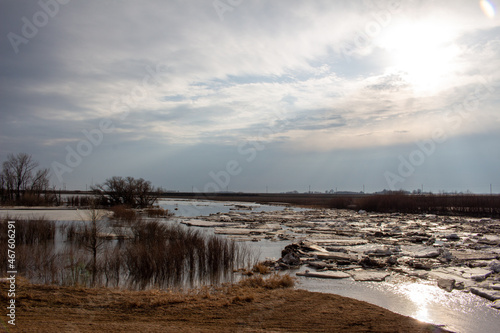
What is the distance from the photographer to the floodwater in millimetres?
8227

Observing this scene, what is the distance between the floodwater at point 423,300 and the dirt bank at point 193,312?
88cm

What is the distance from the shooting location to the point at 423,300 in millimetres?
9945

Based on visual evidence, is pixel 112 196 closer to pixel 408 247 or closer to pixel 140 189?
pixel 140 189

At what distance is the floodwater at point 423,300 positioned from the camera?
8.23 m

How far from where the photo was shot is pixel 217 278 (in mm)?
12664

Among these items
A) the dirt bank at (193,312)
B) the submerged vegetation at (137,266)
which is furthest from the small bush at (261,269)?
the dirt bank at (193,312)

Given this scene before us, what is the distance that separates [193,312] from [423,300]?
643cm

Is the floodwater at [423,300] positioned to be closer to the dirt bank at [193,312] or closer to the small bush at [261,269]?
the dirt bank at [193,312]

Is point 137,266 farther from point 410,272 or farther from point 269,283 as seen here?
point 410,272

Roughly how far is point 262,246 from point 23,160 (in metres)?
63.7

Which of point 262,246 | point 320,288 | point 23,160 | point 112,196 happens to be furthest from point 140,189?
point 320,288

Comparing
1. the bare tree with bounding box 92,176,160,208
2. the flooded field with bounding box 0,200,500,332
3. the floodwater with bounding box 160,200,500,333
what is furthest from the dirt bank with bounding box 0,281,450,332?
the bare tree with bounding box 92,176,160,208

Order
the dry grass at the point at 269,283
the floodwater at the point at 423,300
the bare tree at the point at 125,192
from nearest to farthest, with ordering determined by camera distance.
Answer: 1. the floodwater at the point at 423,300
2. the dry grass at the point at 269,283
3. the bare tree at the point at 125,192

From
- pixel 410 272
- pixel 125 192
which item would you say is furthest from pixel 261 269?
pixel 125 192
